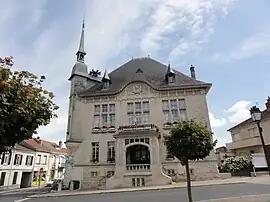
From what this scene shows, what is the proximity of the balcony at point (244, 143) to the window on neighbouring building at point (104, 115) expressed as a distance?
1780cm

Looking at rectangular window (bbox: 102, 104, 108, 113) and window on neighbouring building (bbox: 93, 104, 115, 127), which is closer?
window on neighbouring building (bbox: 93, 104, 115, 127)

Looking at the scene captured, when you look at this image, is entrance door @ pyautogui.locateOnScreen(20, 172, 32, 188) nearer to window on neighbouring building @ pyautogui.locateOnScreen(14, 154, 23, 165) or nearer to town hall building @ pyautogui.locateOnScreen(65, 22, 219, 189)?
window on neighbouring building @ pyautogui.locateOnScreen(14, 154, 23, 165)

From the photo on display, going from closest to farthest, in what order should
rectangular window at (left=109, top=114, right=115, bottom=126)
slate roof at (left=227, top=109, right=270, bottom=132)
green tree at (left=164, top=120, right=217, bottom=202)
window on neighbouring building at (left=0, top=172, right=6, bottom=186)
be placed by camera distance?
green tree at (left=164, top=120, right=217, bottom=202)
rectangular window at (left=109, top=114, right=115, bottom=126)
slate roof at (left=227, top=109, right=270, bottom=132)
window on neighbouring building at (left=0, top=172, right=6, bottom=186)

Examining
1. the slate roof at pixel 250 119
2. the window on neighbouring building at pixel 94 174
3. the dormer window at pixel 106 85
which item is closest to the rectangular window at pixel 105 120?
the dormer window at pixel 106 85

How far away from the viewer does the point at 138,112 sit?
25500 mm

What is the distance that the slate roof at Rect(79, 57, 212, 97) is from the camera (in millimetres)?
26033

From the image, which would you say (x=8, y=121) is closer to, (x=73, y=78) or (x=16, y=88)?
(x=16, y=88)

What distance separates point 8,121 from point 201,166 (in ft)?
68.0

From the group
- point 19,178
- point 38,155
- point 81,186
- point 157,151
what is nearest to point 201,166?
point 157,151

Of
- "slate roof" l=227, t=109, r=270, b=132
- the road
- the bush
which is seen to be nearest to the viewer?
the road

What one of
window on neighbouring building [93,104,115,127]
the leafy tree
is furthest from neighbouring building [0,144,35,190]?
the leafy tree

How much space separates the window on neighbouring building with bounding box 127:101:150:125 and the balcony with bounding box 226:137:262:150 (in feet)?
46.8

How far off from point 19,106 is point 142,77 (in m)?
23.2

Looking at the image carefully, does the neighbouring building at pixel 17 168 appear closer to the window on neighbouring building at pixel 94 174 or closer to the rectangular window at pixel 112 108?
the window on neighbouring building at pixel 94 174
